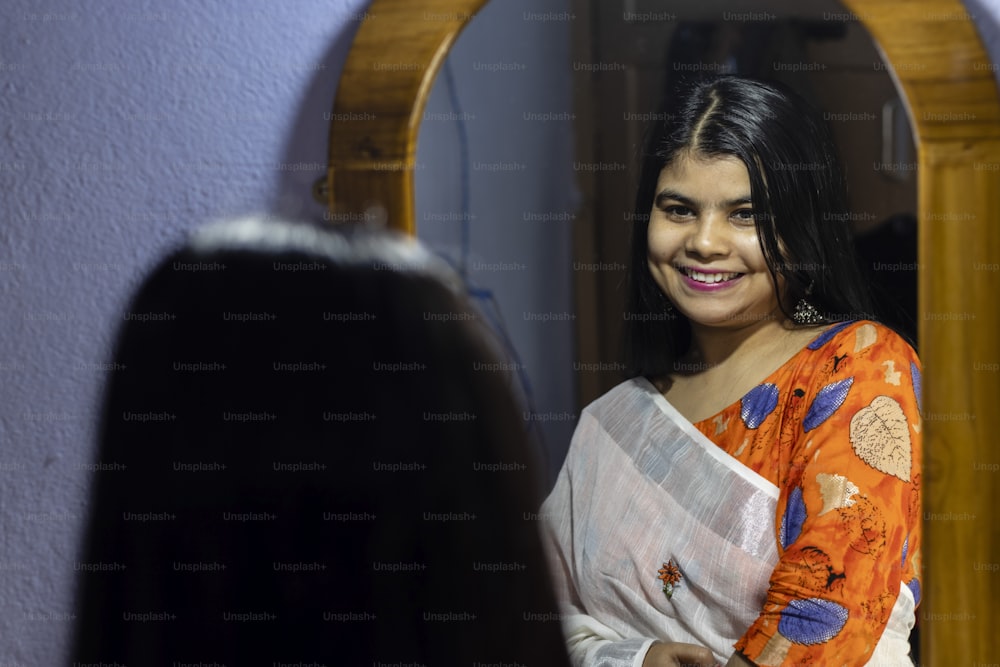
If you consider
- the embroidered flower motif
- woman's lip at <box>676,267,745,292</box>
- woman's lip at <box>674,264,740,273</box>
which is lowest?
the embroidered flower motif

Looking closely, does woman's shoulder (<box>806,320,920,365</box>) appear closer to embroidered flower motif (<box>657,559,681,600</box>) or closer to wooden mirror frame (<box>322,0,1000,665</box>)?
wooden mirror frame (<box>322,0,1000,665</box>)

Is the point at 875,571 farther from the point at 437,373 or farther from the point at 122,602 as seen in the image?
the point at 122,602

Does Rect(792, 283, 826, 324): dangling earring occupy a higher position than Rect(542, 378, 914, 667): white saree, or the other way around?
Rect(792, 283, 826, 324): dangling earring

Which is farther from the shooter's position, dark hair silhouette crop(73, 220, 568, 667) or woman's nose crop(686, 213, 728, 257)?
woman's nose crop(686, 213, 728, 257)

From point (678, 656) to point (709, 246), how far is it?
0.35m

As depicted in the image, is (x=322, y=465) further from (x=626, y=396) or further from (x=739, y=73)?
(x=739, y=73)

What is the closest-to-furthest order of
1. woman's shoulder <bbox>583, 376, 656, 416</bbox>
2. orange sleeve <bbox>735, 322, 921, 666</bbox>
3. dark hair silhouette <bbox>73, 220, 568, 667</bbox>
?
dark hair silhouette <bbox>73, 220, 568, 667</bbox>, orange sleeve <bbox>735, 322, 921, 666</bbox>, woman's shoulder <bbox>583, 376, 656, 416</bbox>

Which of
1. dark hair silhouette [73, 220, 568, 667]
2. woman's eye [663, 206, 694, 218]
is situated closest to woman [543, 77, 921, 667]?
woman's eye [663, 206, 694, 218]

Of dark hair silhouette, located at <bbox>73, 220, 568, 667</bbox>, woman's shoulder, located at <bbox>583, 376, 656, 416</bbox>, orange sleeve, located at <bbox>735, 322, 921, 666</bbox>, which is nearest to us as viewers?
dark hair silhouette, located at <bbox>73, 220, 568, 667</bbox>

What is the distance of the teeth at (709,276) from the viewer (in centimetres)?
83

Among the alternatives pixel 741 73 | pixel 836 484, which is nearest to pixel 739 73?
pixel 741 73

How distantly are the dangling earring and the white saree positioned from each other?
0.44ft

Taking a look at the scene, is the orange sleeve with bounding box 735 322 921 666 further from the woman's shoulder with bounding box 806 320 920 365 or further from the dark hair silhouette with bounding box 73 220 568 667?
the dark hair silhouette with bounding box 73 220 568 667

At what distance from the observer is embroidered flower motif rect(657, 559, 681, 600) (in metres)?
0.84
